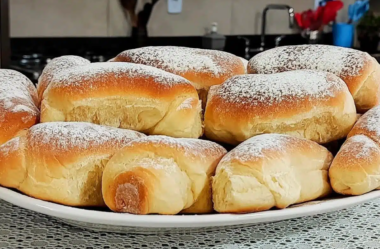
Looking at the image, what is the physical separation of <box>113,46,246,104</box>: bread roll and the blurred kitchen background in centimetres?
131

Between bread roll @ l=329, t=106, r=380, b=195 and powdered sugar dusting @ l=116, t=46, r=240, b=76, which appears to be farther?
powdered sugar dusting @ l=116, t=46, r=240, b=76

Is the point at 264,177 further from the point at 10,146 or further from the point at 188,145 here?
the point at 10,146

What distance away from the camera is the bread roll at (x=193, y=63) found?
2.39 feet

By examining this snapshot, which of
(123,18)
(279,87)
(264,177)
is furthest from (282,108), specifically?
(123,18)

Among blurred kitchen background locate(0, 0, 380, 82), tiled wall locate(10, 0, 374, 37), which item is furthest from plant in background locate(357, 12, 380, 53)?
tiled wall locate(10, 0, 374, 37)

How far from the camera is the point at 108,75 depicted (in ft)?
2.06

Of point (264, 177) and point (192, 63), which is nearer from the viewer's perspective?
point (264, 177)

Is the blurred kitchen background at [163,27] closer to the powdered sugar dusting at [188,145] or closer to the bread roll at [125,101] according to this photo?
the bread roll at [125,101]

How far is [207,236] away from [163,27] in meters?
2.24

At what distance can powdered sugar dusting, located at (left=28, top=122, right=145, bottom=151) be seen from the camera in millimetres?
538

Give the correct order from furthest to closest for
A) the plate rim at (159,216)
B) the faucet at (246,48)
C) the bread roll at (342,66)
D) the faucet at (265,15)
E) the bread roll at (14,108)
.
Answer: the faucet at (265,15) < the faucet at (246,48) < the bread roll at (342,66) < the bread roll at (14,108) < the plate rim at (159,216)

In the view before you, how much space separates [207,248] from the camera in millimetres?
535

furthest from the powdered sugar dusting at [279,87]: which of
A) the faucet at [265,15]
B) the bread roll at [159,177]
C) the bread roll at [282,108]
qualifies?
the faucet at [265,15]

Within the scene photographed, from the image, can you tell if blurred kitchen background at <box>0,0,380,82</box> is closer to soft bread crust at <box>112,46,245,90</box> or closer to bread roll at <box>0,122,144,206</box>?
soft bread crust at <box>112,46,245,90</box>
